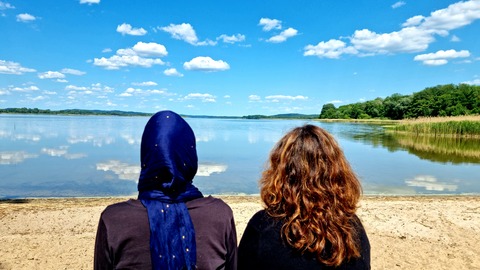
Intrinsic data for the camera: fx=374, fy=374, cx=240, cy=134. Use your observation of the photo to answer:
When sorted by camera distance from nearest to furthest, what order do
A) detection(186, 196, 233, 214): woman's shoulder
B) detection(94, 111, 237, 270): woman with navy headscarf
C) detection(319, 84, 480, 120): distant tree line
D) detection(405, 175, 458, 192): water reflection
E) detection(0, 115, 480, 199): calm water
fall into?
1. detection(94, 111, 237, 270): woman with navy headscarf
2. detection(186, 196, 233, 214): woman's shoulder
3. detection(0, 115, 480, 199): calm water
4. detection(405, 175, 458, 192): water reflection
5. detection(319, 84, 480, 120): distant tree line

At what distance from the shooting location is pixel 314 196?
5.40 ft

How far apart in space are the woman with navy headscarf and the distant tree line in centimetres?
8084

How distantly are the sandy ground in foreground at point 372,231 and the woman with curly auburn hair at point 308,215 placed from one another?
369 cm

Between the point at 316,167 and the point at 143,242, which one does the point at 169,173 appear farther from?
the point at 316,167

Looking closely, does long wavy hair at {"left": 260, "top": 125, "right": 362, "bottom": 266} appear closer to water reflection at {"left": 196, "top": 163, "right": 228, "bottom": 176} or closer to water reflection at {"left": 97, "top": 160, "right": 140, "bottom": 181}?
water reflection at {"left": 97, "top": 160, "right": 140, "bottom": 181}

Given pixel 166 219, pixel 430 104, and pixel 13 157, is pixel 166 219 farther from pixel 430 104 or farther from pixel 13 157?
pixel 430 104

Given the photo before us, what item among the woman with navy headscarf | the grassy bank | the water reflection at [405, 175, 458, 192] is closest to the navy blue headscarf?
the woman with navy headscarf

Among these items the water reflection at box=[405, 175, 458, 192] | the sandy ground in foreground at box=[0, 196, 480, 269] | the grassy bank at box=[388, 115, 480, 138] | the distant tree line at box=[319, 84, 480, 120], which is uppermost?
the distant tree line at box=[319, 84, 480, 120]

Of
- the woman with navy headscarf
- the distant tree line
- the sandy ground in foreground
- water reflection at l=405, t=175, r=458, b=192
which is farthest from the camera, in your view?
the distant tree line

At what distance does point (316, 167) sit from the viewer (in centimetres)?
169

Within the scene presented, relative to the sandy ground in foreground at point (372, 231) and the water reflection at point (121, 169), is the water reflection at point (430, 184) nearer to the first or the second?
the sandy ground in foreground at point (372, 231)

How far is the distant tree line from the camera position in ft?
249

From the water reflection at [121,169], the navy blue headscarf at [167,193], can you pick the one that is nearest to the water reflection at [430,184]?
the water reflection at [121,169]

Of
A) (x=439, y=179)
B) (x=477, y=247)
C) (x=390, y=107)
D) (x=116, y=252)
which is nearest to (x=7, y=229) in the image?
(x=116, y=252)
